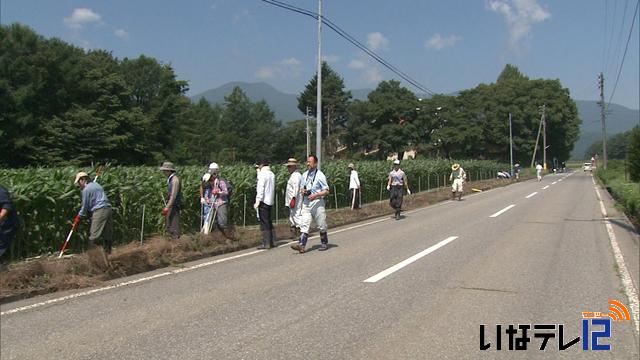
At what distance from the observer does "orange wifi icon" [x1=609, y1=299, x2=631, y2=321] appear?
6048mm

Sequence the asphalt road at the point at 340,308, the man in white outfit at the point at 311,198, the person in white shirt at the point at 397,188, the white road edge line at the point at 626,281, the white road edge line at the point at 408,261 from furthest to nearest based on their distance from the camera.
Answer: the person in white shirt at the point at 397,188, the man in white outfit at the point at 311,198, the white road edge line at the point at 408,261, the white road edge line at the point at 626,281, the asphalt road at the point at 340,308

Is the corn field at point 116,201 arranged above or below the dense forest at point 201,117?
below

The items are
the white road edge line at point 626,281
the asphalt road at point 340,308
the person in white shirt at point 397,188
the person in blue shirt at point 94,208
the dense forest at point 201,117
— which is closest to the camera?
the asphalt road at point 340,308

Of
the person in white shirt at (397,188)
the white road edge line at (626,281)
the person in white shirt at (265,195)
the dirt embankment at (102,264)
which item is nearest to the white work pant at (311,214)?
the person in white shirt at (265,195)

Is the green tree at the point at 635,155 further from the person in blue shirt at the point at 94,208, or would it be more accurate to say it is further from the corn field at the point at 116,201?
the person in blue shirt at the point at 94,208

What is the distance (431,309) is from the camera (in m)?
6.32

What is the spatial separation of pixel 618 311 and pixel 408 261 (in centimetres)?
384

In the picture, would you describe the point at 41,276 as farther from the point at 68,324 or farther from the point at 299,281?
the point at 299,281

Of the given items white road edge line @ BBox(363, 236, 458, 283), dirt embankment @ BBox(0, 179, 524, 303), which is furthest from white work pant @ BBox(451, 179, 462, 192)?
dirt embankment @ BBox(0, 179, 524, 303)

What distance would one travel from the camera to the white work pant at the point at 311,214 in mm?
10797

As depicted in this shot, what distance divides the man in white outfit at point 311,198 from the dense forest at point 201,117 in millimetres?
16078

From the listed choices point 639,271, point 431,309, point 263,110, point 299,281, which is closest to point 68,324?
point 299,281

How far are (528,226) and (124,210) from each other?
1068 cm

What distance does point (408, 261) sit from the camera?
9648 millimetres
